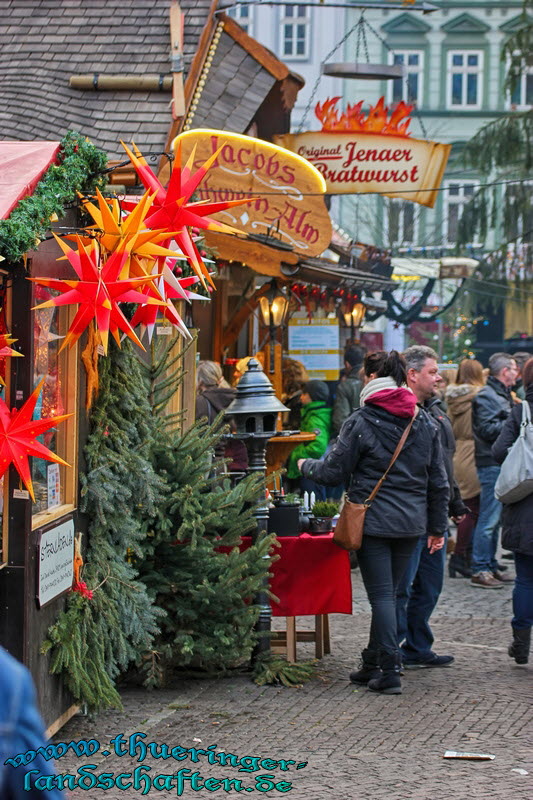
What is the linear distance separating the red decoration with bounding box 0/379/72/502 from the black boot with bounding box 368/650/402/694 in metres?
2.64

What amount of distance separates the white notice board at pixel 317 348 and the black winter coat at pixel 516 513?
27.8ft

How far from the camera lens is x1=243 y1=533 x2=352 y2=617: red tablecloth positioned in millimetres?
7176

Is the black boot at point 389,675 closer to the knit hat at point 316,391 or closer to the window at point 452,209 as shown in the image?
the knit hat at point 316,391

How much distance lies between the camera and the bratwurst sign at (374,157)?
43.3 ft

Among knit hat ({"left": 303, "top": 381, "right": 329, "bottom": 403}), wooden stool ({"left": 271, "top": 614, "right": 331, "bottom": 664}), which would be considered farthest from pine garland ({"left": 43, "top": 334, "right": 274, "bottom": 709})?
knit hat ({"left": 303, "top": 381, "right": 329, "bottom": 403})

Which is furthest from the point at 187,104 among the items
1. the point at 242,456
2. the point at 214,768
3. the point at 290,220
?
the point at 214,768

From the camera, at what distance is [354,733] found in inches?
236

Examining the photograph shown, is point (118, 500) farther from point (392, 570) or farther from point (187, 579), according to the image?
point (392, 570)

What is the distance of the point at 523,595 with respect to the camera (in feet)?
24.5

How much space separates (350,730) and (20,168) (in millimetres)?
3101

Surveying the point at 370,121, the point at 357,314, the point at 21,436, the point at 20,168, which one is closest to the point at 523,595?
the point at 21,436

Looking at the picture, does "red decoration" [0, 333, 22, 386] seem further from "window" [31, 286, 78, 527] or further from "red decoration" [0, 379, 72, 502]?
"window" [31, 286, 78, 527]

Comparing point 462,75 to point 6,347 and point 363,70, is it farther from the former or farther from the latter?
point 6,347

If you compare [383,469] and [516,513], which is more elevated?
[383,469]
